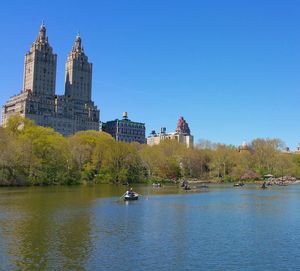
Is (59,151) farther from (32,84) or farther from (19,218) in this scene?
(32,84)

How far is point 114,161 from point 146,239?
79.3 meters

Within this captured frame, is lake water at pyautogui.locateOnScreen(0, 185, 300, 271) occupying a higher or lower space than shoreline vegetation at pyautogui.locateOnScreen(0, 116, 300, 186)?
lower

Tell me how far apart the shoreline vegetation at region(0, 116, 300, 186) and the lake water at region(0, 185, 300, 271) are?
39.7 meters

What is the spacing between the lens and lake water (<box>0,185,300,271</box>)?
78.1 feet

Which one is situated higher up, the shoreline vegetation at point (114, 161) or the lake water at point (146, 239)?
the shoreline vegetation at point (114, 161)

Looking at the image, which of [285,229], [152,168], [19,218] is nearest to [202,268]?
[285,229]

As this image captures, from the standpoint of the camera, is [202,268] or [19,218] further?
[19,218]

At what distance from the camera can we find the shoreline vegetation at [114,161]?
87.2 metres

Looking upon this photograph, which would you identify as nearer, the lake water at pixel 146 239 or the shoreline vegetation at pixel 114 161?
the lake water at pixel 146 239

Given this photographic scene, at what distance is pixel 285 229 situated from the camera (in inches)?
1373

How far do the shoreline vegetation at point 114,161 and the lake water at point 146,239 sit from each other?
39.7 metres

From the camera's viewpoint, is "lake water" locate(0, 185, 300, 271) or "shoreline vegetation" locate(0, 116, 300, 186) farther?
"shoreline vegetation" locate(0, 116, 300, 186)

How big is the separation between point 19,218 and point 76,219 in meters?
4.88

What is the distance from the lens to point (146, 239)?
97.8 feet
